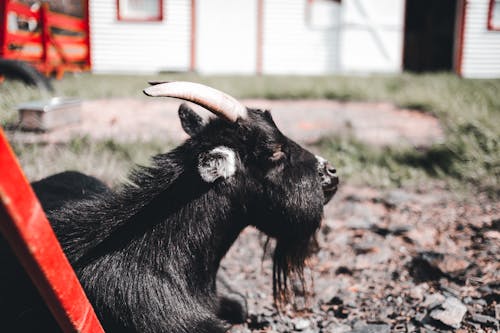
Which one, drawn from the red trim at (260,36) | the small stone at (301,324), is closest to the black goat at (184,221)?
the small stone at (301,324)

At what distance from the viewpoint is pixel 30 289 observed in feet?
6.66

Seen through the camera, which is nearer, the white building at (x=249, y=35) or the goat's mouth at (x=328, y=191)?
the goat's mouth at (x=328, y=191)

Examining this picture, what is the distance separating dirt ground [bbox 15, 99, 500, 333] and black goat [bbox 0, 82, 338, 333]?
0.63 metres

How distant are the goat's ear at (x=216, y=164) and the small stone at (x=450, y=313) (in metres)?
1.29

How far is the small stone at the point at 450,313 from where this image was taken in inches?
96.3

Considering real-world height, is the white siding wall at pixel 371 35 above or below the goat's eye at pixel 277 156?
above

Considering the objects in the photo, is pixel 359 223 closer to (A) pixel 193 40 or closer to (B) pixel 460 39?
(A) pixel 193 40

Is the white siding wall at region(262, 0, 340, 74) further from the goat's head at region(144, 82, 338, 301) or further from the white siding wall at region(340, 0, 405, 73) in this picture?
the goat's head at region(144, 82, 338, 301)

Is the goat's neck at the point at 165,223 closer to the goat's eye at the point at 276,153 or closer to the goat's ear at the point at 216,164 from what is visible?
the goat's ear at the point at 216,164

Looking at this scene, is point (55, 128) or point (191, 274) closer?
point (191, 274)

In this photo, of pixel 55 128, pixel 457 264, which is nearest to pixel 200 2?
pixel 55 128

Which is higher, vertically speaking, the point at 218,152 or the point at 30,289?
the point at 218,152

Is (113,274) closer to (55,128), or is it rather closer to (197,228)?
(197,228)

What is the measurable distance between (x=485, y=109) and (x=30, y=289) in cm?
547
